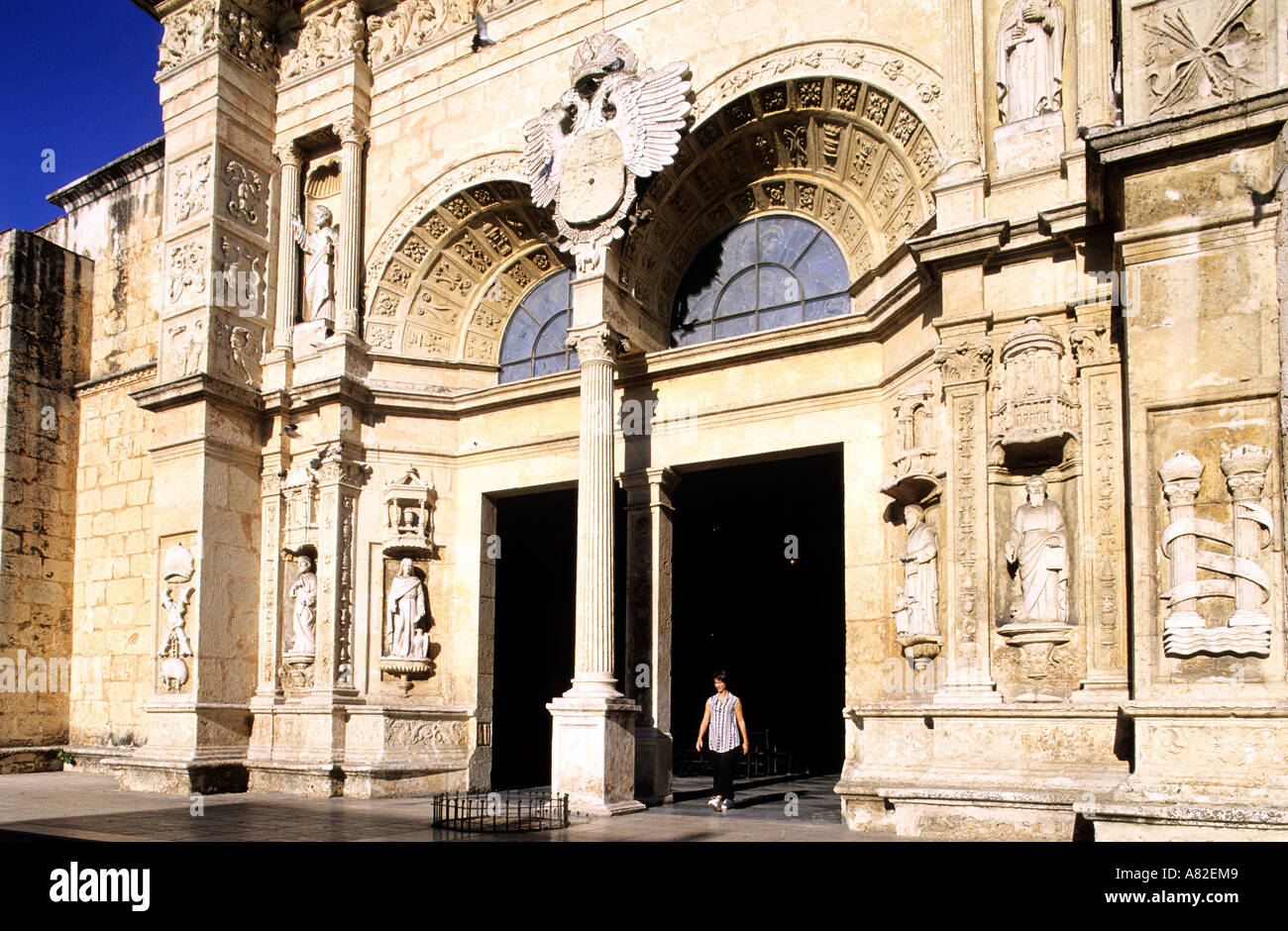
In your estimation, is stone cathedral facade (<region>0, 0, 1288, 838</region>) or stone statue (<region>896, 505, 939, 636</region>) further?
stone statue (<region>896, 505, 939, 636</region>)

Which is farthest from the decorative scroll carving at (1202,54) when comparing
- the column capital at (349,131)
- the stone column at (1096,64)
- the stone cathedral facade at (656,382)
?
the column capital at (349,131)

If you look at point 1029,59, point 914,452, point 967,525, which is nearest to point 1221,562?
point 967,525

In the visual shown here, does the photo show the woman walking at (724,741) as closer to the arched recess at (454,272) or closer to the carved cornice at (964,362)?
the carved cornice at (964,362)

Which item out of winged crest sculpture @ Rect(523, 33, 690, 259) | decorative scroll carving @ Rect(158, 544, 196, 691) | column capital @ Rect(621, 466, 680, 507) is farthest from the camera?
decorative scroll carving @ Rect(158, 544, 196, 691)

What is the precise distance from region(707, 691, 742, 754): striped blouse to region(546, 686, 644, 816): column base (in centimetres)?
92

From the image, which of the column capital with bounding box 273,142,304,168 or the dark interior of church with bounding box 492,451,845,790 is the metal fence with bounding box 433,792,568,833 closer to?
the dark interior of church with bounding box 492,451,845,790

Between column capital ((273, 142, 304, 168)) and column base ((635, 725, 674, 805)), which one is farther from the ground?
column capital ((273, 142, 304, 168))

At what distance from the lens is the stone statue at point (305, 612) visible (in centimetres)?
1494

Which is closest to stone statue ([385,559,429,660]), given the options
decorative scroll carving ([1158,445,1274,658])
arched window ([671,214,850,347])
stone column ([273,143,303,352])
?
stone column ([273,143,303,352])

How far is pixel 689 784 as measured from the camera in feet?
51.9

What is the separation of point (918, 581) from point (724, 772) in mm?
3163

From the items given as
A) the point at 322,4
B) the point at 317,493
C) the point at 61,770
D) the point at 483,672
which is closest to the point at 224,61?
the point at 322,4

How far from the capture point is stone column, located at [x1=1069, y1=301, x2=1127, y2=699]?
9.40 m
